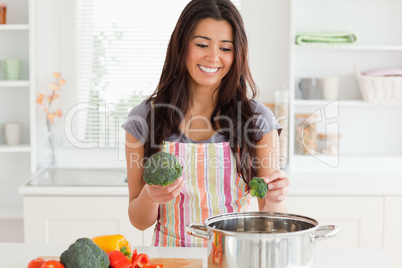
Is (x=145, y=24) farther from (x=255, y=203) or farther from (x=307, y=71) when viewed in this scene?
(x=255, y=203)

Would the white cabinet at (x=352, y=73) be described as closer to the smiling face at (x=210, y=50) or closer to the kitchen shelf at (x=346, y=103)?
the kitchen shelf at (x=346, y=103)

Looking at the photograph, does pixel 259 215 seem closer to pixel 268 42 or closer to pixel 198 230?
pixel 198 230

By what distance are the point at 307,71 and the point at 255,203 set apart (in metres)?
0.99

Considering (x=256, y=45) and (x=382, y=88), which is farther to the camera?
(x=256, y=45)

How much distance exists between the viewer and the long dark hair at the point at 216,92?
70.7 inches

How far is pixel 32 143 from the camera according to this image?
10.5 ft

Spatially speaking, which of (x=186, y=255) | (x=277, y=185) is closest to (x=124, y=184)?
(x=186, y=255)

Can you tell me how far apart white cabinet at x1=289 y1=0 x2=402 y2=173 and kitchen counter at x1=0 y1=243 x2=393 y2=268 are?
1.64 m

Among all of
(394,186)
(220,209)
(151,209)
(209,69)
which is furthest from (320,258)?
(394,186)

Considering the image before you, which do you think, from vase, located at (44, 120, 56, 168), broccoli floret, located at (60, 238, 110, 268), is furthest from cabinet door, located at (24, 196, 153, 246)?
broccoli floret, located at (60, 238, 110, 268)

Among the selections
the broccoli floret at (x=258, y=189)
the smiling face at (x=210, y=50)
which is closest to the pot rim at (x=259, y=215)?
the broccoli floret at (x=258, y=189)

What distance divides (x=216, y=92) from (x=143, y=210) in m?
0.49

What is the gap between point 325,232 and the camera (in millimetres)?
1229

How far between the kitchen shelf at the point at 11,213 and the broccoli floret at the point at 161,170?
1.95 m
